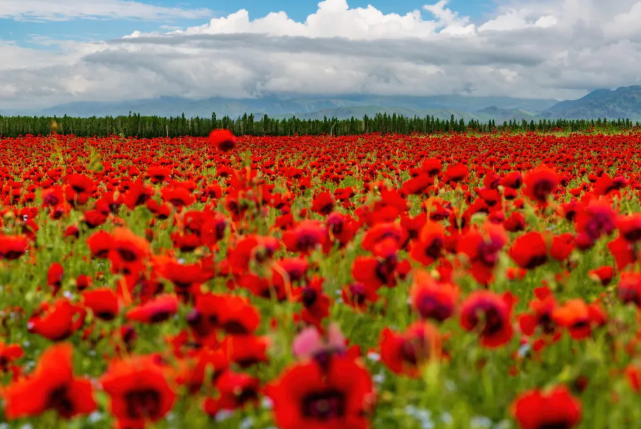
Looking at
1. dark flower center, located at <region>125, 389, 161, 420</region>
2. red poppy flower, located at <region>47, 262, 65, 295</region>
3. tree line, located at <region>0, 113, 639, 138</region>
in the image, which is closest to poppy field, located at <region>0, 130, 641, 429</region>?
dark flower center, located at <region>125, 389, 161, 420</region>

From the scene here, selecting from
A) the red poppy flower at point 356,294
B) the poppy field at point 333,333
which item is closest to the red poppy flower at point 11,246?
the poppy field at point 333,333

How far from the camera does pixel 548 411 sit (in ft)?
4.72

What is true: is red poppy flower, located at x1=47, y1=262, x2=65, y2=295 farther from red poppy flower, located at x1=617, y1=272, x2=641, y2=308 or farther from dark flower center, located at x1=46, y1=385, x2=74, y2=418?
red poppy flower, located at x1=617, y1=272, x2=641, y2=308

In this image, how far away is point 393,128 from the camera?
37.8 m

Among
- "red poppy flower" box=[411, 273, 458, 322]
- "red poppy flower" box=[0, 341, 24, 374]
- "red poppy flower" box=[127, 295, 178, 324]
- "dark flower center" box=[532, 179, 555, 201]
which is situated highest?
"dark flower center" box=[532, 179, 555, 201]

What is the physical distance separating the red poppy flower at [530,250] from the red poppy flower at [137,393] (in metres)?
1.74

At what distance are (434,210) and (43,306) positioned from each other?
273cm

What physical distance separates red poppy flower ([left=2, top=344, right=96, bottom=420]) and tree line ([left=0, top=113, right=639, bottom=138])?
2947cm

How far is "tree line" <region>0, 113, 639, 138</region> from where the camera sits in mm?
33000

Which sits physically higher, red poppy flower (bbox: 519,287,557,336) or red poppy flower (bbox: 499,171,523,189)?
red poppy flower (bbox: 499,171,523,189)

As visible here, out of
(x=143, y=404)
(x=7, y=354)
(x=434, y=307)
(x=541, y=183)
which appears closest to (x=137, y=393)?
(x=143, y=404)

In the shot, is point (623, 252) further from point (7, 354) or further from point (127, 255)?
point (7, 354)

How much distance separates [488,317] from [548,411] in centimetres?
48

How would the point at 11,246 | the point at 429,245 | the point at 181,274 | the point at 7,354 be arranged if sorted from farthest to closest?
the point at 11,246
the point at 429,245
the point at 7,354
the point at 181,274
